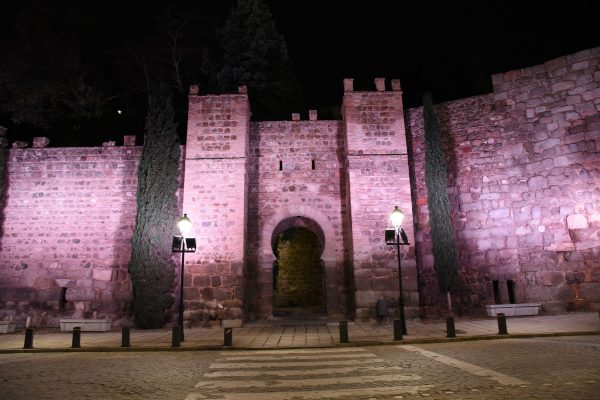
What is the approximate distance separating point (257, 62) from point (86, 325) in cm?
1569

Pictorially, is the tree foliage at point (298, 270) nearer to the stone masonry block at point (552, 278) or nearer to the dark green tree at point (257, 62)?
the dark green tree at point (257, 62)

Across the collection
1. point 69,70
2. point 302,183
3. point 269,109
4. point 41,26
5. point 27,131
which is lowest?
point 302,183

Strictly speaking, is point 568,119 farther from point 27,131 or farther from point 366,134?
point 27,131

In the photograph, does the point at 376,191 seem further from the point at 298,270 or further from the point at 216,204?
the point at 298,270

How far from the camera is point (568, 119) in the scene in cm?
1278

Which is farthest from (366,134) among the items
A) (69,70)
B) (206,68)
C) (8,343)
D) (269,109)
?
(69,70)

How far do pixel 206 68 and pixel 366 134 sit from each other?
1387 cm

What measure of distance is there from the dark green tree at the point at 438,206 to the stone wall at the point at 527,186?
0.36 m

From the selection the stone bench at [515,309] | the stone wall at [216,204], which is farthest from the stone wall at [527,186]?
the stone wall at [216,204]

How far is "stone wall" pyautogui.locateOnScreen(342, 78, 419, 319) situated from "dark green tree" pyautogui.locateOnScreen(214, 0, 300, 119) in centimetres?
884

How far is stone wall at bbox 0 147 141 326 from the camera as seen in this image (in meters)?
13.2

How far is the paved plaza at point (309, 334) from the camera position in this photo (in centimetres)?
865

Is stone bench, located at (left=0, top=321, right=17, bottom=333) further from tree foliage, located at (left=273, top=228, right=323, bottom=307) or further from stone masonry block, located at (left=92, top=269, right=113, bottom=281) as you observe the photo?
tree foliage, located at (left=273, top=228, right=323, bottom=307)

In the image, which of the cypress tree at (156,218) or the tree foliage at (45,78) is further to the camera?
the tree foliage at (45,78)
